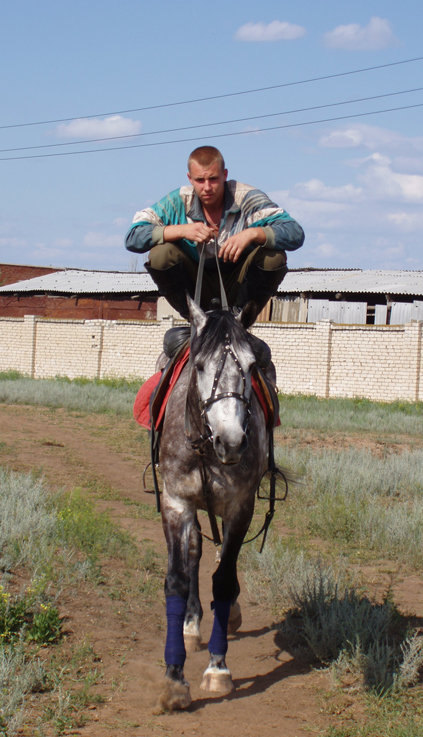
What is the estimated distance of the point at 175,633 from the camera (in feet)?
15.7

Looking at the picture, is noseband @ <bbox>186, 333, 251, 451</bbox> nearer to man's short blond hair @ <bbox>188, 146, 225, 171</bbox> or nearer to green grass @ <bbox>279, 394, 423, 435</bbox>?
man's short blond hair @ <bbox>188, 146, 225, 171</bbox>

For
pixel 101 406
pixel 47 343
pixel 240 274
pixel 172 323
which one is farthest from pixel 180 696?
pixel 47 343

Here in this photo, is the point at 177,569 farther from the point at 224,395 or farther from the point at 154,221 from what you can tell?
the point at 154,221

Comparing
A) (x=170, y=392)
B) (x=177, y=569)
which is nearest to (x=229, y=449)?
(x=177, y=569)

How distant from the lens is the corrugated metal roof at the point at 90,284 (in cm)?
4628

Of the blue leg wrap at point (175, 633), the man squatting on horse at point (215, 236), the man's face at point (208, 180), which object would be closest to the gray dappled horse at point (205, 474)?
the blue leg wrap at point (175, 633)

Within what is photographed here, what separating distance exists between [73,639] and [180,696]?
1.30m

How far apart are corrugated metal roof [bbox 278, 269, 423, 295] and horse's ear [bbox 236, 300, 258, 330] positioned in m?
31.8

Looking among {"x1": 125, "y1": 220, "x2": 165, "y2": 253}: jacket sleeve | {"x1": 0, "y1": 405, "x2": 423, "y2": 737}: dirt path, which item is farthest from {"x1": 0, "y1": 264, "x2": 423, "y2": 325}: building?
{"x1": 125, "y1": 220, "x2": 165, "y2": 253}: jacket sleeve

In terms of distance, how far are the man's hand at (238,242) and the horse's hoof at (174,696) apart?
2.45 meters

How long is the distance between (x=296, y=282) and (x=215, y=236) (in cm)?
3607

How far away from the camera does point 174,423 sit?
16.3 ft

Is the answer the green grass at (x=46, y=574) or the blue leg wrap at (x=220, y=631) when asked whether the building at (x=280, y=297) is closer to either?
the green grass at (x=46, y=574)

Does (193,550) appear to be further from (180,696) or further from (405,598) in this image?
(405,598)
